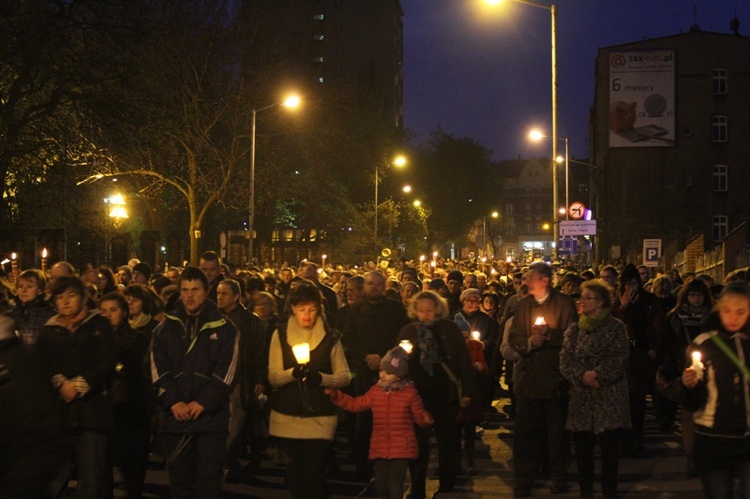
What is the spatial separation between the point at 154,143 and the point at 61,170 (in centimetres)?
484

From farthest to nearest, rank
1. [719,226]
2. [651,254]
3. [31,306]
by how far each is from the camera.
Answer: [719,226] → [651,254] → [31,306]

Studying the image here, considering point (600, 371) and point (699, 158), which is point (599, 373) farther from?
point (699, 158)

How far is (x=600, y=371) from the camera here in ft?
30.8

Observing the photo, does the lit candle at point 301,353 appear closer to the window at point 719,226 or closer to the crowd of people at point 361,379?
the crowd of people at point 361,379

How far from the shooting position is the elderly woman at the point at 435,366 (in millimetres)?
9508

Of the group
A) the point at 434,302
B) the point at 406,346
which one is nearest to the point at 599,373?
the point at 434,302

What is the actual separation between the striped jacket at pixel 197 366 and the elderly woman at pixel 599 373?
3024mm

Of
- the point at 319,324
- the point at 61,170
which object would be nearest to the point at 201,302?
the point at 319,324

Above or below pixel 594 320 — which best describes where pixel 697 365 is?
below

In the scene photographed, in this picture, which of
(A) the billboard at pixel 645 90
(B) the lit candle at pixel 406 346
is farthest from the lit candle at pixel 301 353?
(A) the billboard at pixel 645 90

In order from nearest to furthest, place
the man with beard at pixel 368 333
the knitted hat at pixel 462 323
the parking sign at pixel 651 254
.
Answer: the man with beard at pixel 368 333 → the knitted hat at pixel 462 323 → the parking sign at pixel 651 254

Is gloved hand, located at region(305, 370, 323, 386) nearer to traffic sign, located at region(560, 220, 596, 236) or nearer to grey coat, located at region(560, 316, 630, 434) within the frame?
grey coat, located at region(560, 316, 630, 434)

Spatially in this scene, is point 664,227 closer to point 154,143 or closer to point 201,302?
point 154,143

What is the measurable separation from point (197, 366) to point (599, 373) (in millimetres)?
3427
